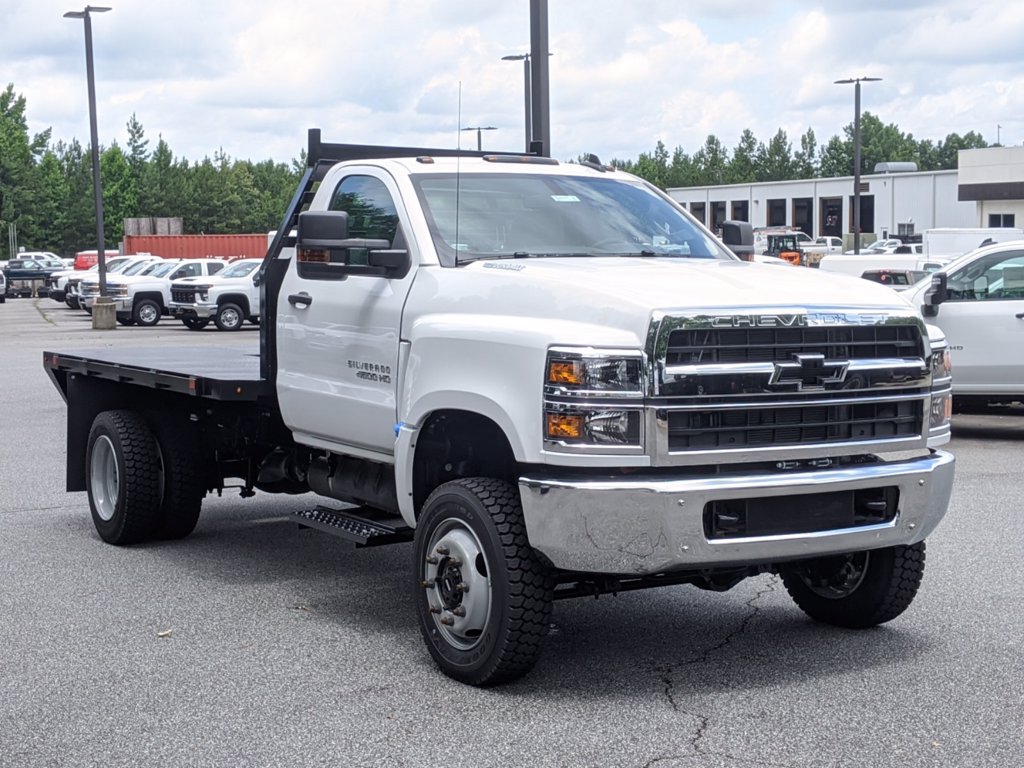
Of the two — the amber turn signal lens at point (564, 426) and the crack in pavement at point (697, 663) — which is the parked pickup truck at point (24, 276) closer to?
the crack in pavement at point (697, 663)

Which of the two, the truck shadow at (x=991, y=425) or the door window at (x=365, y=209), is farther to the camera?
the truck shadow at (x=991, y=425)

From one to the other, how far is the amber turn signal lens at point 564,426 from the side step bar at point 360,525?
1.48 metres

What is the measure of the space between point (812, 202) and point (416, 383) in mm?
106391

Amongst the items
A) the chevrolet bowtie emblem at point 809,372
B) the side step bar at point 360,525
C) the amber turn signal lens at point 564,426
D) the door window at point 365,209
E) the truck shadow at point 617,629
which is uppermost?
the door window at point 365,209

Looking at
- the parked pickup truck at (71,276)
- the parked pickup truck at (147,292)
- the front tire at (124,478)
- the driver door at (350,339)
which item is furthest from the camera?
the parked pickup truck at (71,276)

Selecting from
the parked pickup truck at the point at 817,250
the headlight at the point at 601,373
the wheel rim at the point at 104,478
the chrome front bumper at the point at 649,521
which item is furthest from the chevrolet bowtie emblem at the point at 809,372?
the parked pickup truck at the point at 817,250

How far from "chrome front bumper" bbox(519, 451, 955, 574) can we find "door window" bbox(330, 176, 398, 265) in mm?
1950

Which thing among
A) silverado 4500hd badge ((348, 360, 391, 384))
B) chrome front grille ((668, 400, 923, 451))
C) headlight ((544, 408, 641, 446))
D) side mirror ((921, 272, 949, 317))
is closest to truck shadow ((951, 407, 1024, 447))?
side mirror ((921, 272, 949, 317))

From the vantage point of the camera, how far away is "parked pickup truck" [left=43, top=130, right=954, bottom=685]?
557 cm

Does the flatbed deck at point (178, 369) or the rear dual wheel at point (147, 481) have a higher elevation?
the flatbed deck at point (178, 369)

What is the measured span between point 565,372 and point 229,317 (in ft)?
106

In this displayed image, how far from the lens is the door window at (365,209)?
716 centimetres

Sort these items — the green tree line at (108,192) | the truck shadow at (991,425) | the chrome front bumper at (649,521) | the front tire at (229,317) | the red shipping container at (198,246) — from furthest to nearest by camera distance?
the green tree line at (108,192), the red shipping container at (198,246), the front tire at (229,317), the truck shadow at (991,425), the chrome front bumper at (649,521)

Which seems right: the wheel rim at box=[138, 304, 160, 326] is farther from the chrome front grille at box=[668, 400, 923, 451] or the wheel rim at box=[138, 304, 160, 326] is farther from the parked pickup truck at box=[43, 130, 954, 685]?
the chrome front grille at box=[668, 400, 923, 451]
